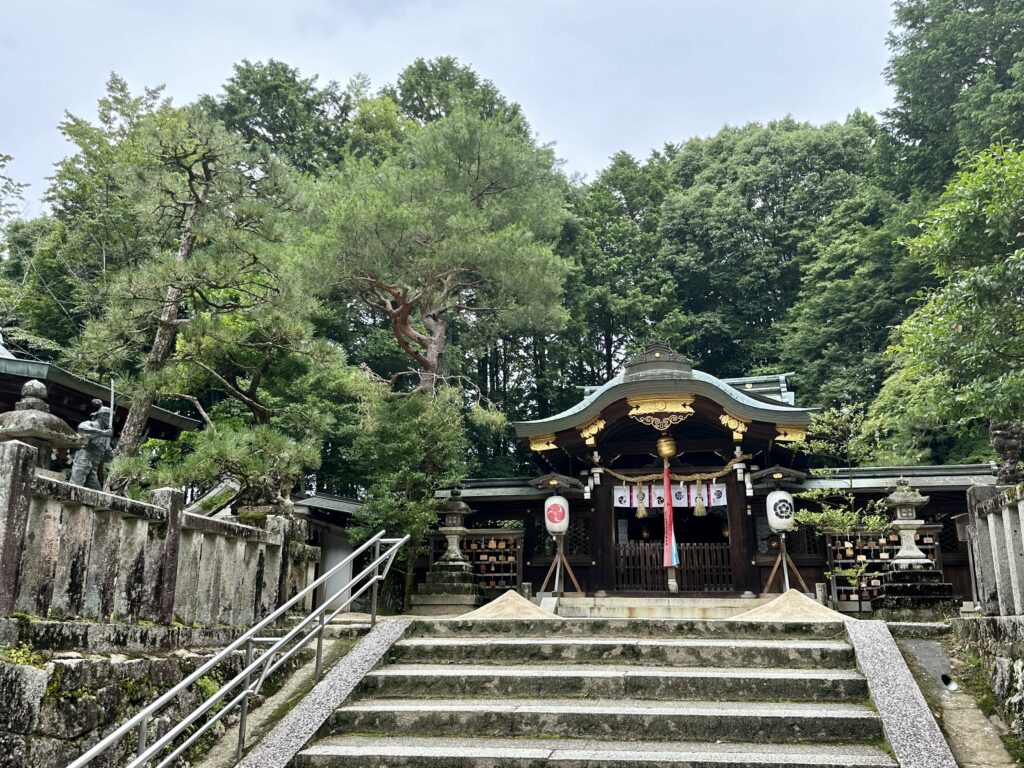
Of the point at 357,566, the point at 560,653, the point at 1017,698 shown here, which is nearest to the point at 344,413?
the point at 357,566

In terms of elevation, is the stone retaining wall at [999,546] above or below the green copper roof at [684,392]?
below

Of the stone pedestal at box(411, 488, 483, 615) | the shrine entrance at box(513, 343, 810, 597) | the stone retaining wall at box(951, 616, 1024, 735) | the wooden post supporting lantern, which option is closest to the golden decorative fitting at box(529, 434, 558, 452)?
the shrine entrance at box(513, 343, 810, 597)

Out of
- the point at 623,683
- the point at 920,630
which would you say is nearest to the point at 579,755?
the point at 623,683

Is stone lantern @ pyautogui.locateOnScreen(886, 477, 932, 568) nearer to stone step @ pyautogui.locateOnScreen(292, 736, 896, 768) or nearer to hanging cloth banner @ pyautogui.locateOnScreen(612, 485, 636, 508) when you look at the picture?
hanging cloth banner @ pyautogui.locateOnScreen(612, 485, 636, 508)

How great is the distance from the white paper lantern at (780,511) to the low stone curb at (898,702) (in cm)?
669

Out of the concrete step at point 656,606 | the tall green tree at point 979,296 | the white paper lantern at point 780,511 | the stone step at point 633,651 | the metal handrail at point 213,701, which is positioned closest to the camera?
the metal handrail at point 213,701

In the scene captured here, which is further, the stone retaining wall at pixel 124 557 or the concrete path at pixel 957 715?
the concrete path at pixel 957 715

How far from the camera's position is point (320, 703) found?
512 centimetres

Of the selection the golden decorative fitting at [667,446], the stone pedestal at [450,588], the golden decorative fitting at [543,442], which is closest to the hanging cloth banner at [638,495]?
the golden decorative fitting at [667,446]

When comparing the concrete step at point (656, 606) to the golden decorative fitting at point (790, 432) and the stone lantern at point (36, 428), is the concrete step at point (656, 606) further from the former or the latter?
the stone lantern at point (36, 428)

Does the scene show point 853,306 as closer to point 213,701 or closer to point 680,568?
point 680,568

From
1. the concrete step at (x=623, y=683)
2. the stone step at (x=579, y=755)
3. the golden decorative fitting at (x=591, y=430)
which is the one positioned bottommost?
the stone step at (x=579, y=755)

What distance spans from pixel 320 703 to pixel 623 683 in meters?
2.02

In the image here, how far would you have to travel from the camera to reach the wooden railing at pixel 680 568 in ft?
43.6
